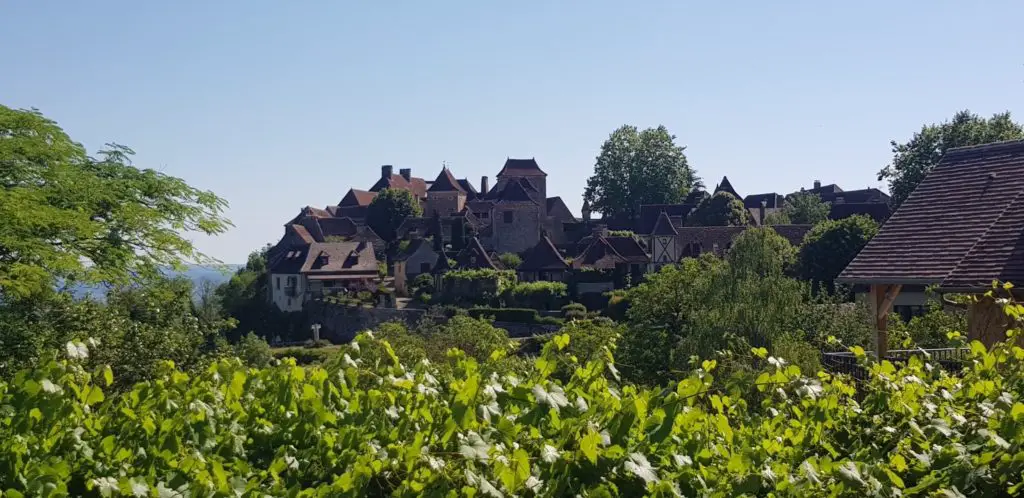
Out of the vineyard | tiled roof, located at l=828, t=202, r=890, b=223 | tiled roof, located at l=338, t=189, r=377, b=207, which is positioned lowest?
the vineyard

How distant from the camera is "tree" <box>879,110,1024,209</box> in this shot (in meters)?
58.1

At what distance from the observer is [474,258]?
7006 centimetres

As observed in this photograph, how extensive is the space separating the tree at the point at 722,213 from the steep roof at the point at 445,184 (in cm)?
2208

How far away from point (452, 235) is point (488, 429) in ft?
255

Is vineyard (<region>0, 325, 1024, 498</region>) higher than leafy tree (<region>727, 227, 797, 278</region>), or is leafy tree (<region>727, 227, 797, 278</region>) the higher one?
leafy tree (<region>727, 227, 797, 278</region>)

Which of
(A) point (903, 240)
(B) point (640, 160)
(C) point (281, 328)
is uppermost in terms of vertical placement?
(B) point (640, 160)

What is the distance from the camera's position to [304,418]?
432 centimetres

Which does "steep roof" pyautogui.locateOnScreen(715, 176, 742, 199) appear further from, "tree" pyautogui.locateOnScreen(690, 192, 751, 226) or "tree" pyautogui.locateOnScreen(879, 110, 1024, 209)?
"tree" pyautogui.locateOnScreen(879, 110, 1024, 209)

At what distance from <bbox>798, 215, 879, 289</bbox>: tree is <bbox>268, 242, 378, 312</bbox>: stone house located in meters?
31.7

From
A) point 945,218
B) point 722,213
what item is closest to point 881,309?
point 945,218

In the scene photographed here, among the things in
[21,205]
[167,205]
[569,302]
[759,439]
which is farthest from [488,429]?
[569,302]

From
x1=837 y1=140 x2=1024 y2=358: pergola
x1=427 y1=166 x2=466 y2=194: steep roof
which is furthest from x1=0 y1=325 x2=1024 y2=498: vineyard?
x1=427 y1=166 x2=466 y2=194: steep roof

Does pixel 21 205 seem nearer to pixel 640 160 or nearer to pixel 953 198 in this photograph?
pixel 953 198

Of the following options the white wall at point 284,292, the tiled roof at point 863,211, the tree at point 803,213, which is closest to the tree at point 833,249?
the tiled roof at point 863,211
